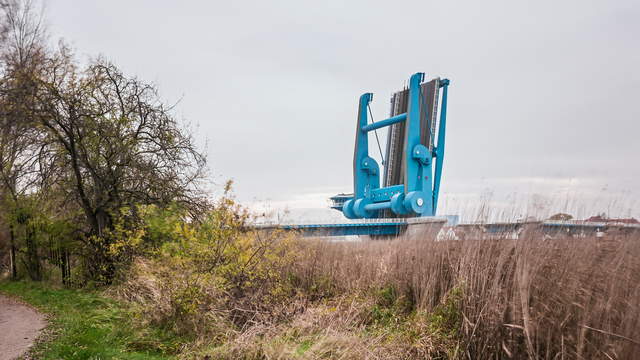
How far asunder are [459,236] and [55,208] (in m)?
9.41

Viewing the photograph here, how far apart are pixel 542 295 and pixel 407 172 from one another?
65.9ft

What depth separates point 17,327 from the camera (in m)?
7.86

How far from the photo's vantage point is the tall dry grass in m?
4.38

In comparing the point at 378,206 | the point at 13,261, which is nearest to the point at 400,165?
the point at 378,206

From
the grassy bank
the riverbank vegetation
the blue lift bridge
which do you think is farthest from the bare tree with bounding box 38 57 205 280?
the blue lift bridge

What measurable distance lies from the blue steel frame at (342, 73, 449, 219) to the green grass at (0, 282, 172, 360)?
17.6 m

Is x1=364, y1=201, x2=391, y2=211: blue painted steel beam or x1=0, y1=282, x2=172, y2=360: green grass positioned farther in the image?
x1=364, y1=201, x2=391, y2=211: blue painted steel beam

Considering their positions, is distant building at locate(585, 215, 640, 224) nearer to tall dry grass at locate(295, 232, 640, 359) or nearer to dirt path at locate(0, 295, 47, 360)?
tall dry grass at locate(295, 232, 640, 359)

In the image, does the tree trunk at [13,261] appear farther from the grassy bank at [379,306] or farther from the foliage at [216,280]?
the foliage at [216,280]

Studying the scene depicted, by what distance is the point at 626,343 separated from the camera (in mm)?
4102

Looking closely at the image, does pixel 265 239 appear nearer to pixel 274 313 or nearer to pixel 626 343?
pixel 274 313

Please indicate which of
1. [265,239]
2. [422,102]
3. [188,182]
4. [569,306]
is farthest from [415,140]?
[569,306]

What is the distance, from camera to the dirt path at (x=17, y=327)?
650cm

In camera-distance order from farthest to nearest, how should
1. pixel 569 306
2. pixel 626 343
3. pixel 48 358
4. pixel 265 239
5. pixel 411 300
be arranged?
pixel 265 239, pixel 411 300, pixel 48 358, pixel 569 306, pixel 626 343
